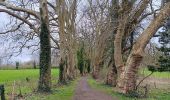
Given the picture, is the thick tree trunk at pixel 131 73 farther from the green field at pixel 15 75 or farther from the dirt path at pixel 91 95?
the green field at pixel 15 75

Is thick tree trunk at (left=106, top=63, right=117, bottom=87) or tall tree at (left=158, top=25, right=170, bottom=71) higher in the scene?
tall tree at (left=158, top=25, right=170, bottom=71)

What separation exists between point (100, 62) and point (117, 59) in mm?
34963

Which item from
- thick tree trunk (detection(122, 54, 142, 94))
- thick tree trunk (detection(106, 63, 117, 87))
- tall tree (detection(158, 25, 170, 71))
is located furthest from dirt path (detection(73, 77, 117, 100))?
tall tree (detection(158, 25, 170, 71))

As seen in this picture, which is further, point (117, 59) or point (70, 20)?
point (70, 20)

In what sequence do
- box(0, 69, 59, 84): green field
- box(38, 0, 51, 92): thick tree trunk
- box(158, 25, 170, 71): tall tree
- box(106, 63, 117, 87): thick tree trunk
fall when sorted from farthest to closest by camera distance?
box(0, 69, 59, 84): green field → box(158, 25, 170, 71): tall tree → box(106, 63, 117, 87): thick tree trunk → box(38, 0, 51, 92): thick tree trunk

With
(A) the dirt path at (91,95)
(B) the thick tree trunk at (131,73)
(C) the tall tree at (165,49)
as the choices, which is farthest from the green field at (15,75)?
(B) the thick tree trunk at (131,73)

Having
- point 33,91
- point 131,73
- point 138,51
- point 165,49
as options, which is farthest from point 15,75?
point 138,51

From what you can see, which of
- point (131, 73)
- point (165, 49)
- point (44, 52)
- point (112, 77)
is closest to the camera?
point (131, 73)

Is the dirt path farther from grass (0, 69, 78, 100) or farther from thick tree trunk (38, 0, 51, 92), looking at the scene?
thick tree trunk (38, 0, 51, 92)

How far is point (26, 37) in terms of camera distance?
50531 mm

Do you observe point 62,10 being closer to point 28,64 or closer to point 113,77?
point 113,77

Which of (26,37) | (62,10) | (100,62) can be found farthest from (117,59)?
(100,62)

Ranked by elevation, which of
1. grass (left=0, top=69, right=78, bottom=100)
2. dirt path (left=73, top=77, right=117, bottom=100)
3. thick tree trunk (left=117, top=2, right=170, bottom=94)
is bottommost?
dirt path (left=73, top=77, right=117, bottom=100)

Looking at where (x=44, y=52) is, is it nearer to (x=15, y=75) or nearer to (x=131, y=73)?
(x=131, y=73)
